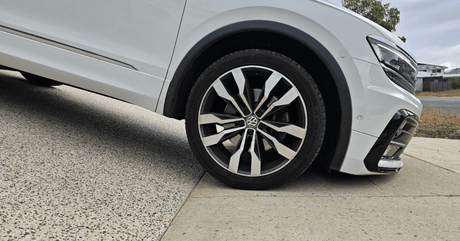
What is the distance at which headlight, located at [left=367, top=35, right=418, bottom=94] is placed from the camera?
199cm

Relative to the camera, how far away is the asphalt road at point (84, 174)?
145 centimetres

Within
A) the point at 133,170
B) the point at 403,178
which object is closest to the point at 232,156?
the point at 133,170

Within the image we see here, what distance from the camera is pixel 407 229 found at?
1.68m

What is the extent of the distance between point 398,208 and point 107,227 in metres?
1.68

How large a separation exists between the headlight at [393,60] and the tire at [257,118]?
44 centimetres

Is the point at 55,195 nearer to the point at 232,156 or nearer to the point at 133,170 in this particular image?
the point at 133,170

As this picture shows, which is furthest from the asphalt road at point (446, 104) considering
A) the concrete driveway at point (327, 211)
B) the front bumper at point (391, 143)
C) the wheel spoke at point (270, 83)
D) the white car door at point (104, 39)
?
the white car door at point (104, 39)

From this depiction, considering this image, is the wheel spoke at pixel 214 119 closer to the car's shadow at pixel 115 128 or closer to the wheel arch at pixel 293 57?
the wheel arch at pixel 293 57

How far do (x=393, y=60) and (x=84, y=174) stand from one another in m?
2.07

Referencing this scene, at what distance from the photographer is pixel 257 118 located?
2096 mm

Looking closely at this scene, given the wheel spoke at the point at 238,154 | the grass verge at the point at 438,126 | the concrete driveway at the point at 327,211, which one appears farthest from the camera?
the grass verge at the point at 438,126

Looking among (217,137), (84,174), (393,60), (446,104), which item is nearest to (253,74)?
(217,137)

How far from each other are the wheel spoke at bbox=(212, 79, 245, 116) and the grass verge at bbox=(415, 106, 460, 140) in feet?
17.2

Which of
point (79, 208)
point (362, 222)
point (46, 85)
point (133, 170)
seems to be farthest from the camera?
point (46, 85)
